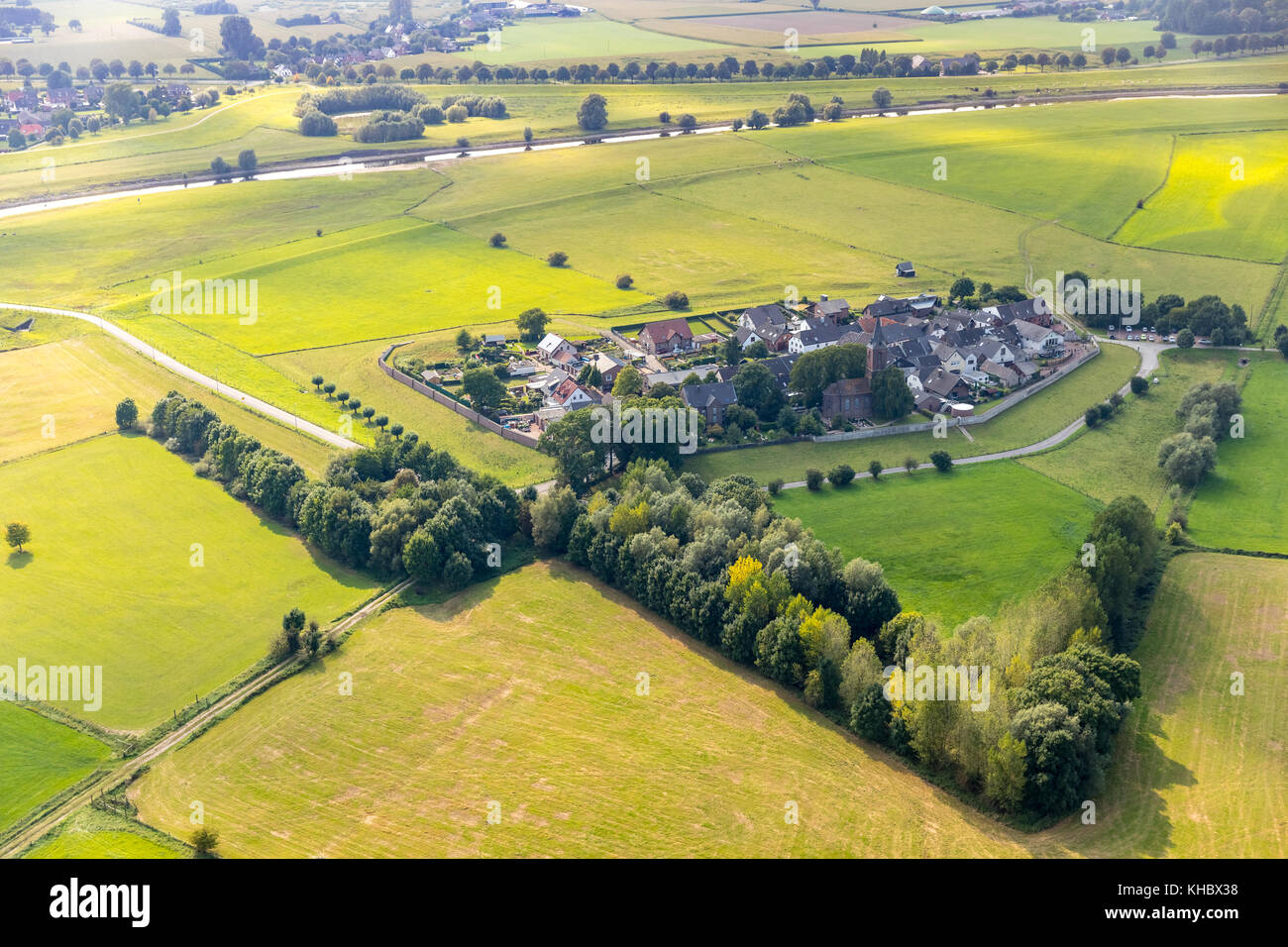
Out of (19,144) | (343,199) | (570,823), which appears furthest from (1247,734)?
(19,144)

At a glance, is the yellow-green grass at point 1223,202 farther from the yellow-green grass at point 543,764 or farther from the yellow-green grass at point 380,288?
the yellow-green grass at point 543,764

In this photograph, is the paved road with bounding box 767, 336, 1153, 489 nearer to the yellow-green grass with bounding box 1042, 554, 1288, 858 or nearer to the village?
the village

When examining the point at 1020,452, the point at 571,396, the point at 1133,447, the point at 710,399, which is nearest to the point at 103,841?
the point at 571,396

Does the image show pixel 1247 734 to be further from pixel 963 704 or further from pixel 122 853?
pixel 122 853

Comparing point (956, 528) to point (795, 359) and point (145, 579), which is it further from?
point (145, 579)

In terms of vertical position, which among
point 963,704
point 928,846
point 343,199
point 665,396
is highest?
point 343,199

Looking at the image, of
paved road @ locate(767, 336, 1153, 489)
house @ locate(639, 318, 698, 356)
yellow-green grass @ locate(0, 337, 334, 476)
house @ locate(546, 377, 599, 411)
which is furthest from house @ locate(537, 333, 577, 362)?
paved road @ locate(767, 336, 1153, 489)

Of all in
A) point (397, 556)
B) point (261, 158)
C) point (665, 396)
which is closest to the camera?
point (397, 556)
